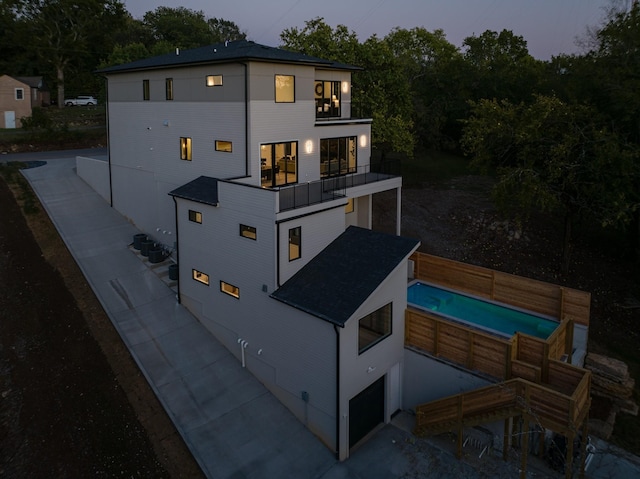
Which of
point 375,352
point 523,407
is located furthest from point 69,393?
point 523,407

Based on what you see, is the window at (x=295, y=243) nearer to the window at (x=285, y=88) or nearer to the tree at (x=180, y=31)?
the window at (x=285, y=88)

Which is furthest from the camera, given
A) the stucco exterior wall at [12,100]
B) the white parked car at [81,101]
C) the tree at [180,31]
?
the tree at [180,31]

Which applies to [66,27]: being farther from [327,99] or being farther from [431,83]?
[327,99]

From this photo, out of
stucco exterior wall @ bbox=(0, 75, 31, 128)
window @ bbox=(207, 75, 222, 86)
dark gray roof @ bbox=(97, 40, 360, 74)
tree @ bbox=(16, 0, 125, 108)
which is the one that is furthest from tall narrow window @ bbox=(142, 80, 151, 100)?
tree @ bbox=(16, 0, 125, 108)

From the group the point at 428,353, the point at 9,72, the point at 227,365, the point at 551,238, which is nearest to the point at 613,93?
the point at 551,238

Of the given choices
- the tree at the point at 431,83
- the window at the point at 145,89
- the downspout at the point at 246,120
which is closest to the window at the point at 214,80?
the downspout at the point at 246,120

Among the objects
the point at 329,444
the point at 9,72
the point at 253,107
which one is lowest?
the point at 329,444

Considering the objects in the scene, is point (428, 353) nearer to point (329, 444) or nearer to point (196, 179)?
point (329, 444)
